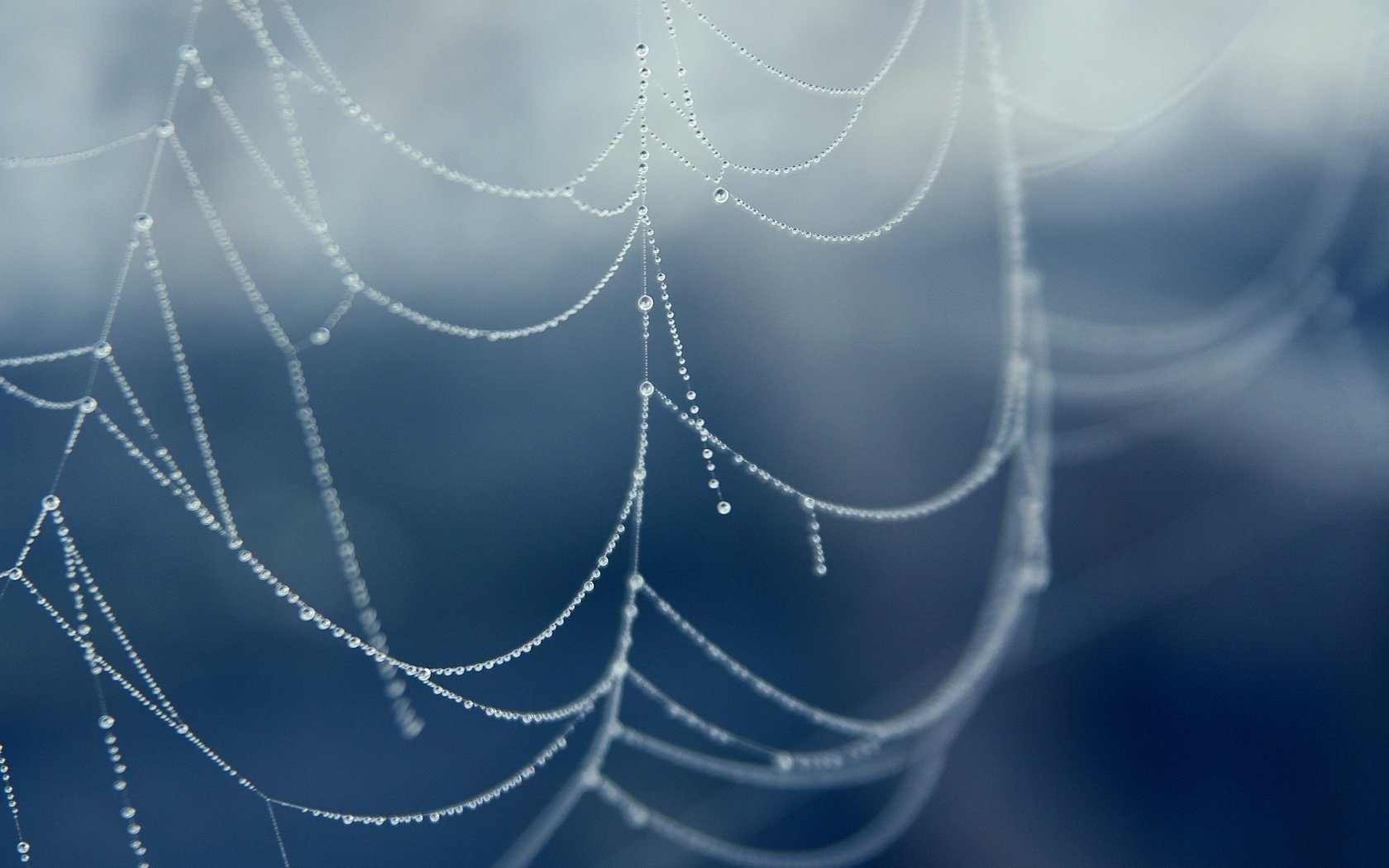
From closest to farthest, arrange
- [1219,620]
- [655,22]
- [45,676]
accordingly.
→ [655,22]
[45,676]
[1219,620]

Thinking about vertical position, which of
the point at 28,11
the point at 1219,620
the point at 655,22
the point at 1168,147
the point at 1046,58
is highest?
the point at 28,11

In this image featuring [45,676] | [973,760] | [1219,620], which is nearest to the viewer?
[45,676]

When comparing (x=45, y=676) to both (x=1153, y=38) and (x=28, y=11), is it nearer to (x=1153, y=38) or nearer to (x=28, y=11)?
(x=28, y=11)

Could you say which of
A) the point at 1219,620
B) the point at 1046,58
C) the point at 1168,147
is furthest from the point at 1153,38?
the point at 1219,620

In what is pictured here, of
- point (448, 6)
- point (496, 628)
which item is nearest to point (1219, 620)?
point (496, 628)

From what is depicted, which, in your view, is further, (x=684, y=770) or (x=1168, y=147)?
(x=1168, y=147)

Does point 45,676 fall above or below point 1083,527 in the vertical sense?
above

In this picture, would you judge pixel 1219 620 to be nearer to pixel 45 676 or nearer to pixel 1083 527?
pixel 1083 527
